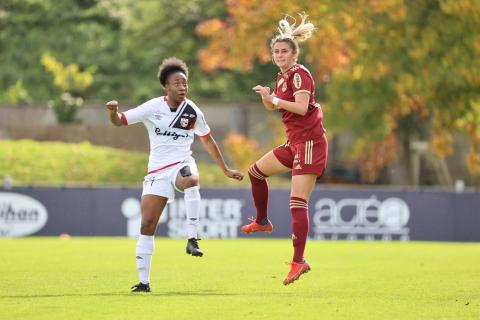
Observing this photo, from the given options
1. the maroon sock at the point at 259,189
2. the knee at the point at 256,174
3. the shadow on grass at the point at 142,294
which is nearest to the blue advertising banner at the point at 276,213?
the maroon sock at the point at 259,189

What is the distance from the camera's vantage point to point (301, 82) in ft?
40.7

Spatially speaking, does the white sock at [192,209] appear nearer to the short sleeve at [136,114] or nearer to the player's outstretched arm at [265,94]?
the short sleeve at [136,114]

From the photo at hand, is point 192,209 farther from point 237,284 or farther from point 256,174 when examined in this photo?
point 237,284

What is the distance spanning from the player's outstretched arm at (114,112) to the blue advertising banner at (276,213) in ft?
49.9

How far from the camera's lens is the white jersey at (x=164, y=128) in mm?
12562

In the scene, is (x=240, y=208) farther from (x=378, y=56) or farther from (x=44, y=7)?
(x=44, y=7)

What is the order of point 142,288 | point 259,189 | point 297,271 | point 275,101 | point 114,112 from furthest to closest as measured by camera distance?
point 259,189 < point 142,288 < point 297,271 < point 275,101 < point 114,112

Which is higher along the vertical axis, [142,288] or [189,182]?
[189,182]

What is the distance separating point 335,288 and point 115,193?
15126 millimetres

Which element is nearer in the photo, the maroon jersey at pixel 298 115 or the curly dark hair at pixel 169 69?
the maroon jersey at pixel 298 115

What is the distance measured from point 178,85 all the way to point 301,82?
1.22 metres

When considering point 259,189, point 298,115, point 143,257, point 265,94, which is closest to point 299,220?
point 259,189

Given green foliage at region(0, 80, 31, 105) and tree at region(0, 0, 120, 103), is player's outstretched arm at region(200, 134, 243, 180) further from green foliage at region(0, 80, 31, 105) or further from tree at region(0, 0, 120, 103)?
tree at region(0, 0, 120, 103)

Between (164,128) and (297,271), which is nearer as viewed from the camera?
(297,271)
